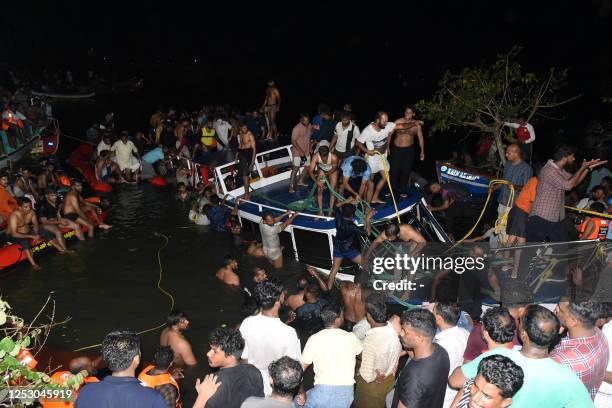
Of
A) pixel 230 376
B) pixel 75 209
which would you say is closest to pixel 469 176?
pixel 75 209

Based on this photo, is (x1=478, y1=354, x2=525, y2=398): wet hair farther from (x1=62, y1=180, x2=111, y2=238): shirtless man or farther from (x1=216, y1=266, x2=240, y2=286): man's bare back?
(x1=62, y1=180, x2=111, y2=238): shirtless man

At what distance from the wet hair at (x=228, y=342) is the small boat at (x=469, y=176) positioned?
1158 centimetres

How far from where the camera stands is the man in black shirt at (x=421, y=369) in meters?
4.25

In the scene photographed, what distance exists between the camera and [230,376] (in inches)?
176

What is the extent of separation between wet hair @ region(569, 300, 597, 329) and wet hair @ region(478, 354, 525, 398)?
1268 millimetres

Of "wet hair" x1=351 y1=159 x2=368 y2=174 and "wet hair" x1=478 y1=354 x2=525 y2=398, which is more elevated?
"wet hair" x1=478 y1=354 x2=525 y2=398

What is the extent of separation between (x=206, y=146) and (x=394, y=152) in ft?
23.3

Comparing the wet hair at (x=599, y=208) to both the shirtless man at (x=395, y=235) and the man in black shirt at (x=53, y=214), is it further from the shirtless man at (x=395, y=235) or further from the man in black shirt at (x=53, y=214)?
the man in black shirt at (x=53, y=214)

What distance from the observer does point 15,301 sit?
31.1 feet

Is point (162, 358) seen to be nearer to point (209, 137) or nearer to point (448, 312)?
point (448, 312)

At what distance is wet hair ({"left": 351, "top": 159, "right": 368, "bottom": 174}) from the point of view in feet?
32.0

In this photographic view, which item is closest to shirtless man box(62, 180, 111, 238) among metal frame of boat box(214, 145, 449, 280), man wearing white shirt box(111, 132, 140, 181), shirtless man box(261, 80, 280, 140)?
metal frame of boat box(214, 145, 449, 280)

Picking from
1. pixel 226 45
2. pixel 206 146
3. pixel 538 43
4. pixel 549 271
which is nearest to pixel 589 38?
pixel 538 43

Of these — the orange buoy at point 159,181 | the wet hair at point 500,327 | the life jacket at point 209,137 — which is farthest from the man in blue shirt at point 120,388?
the life jacket at point 209,137
